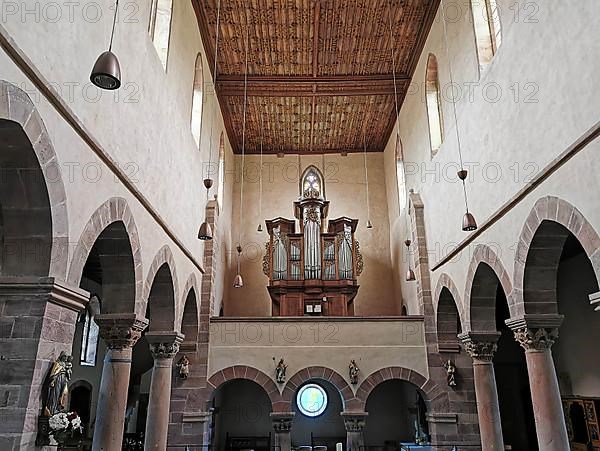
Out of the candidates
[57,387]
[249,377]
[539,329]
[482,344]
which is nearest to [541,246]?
[539,329]

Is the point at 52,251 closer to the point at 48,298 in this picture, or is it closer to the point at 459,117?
the point at 48,298

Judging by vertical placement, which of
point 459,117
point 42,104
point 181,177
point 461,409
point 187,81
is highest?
point 187,81

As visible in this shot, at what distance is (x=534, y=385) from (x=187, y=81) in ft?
29.4

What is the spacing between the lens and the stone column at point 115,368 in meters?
7.90

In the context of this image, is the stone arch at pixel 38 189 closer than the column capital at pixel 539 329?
Yes

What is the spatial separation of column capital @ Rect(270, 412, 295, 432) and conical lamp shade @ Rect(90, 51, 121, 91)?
986 centimetres

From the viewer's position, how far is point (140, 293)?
846 centimetres

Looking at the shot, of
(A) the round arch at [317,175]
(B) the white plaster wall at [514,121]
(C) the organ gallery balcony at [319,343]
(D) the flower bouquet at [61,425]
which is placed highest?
(A) the round arch at [317,175]

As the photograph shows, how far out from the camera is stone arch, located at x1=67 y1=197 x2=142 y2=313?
6.73m

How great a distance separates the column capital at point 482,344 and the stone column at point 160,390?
6.02 metres

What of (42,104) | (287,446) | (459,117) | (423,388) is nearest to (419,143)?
(459,117)

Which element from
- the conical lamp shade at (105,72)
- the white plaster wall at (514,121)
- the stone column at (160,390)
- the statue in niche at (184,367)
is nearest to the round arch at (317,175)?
the white plaster wall at (514,121)

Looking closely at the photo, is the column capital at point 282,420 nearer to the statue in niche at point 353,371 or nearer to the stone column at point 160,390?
the statue in niche at point 353,371

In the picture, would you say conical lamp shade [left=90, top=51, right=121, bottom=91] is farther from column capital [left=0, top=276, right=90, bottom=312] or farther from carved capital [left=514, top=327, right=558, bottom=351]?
carved capital [left=514, top=327, right=558, bottom=351]
